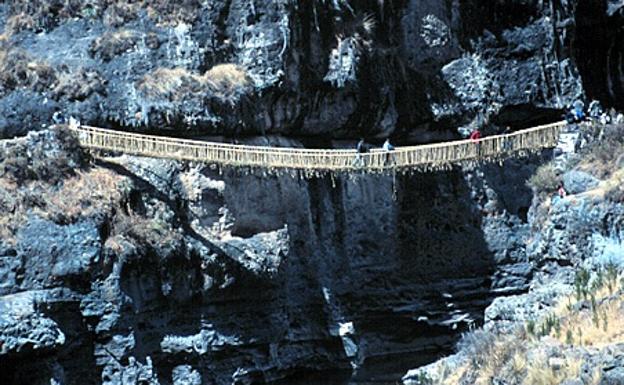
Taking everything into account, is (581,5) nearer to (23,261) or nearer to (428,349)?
(428,349)

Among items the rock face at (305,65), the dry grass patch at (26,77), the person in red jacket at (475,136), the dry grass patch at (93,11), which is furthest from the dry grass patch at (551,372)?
the dry grass patch at (93,11)

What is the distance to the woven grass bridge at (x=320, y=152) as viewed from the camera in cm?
3316

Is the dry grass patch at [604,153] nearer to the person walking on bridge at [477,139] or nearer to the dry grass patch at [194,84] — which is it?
the person walking on bridge at [477,139]

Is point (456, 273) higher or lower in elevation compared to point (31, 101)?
lower

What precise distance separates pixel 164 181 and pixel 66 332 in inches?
235

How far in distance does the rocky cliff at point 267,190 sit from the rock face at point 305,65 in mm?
67

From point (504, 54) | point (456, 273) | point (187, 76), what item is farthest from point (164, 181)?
point (504, 54)

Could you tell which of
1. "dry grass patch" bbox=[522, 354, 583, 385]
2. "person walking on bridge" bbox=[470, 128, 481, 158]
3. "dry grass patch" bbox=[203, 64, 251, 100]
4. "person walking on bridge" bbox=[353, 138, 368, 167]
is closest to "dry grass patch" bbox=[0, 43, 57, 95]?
"dry grass patch" bbox=[203, 64, 251, 100]

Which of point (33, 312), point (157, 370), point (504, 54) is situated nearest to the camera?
point (33, 312)

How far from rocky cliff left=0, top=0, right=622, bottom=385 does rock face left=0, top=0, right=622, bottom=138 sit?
67 millimetres

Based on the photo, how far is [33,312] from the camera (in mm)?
29281

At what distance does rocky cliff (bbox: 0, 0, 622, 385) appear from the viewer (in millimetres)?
31609

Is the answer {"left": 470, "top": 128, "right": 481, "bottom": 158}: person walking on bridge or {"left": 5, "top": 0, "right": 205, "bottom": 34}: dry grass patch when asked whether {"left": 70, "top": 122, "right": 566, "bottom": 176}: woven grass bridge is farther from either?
{"left": 5, "top": 0, "right": 205, "bottom": 34}: dry grass patch

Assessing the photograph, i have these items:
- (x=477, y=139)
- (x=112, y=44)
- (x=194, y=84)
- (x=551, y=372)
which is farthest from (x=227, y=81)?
(x=551, y=372)
